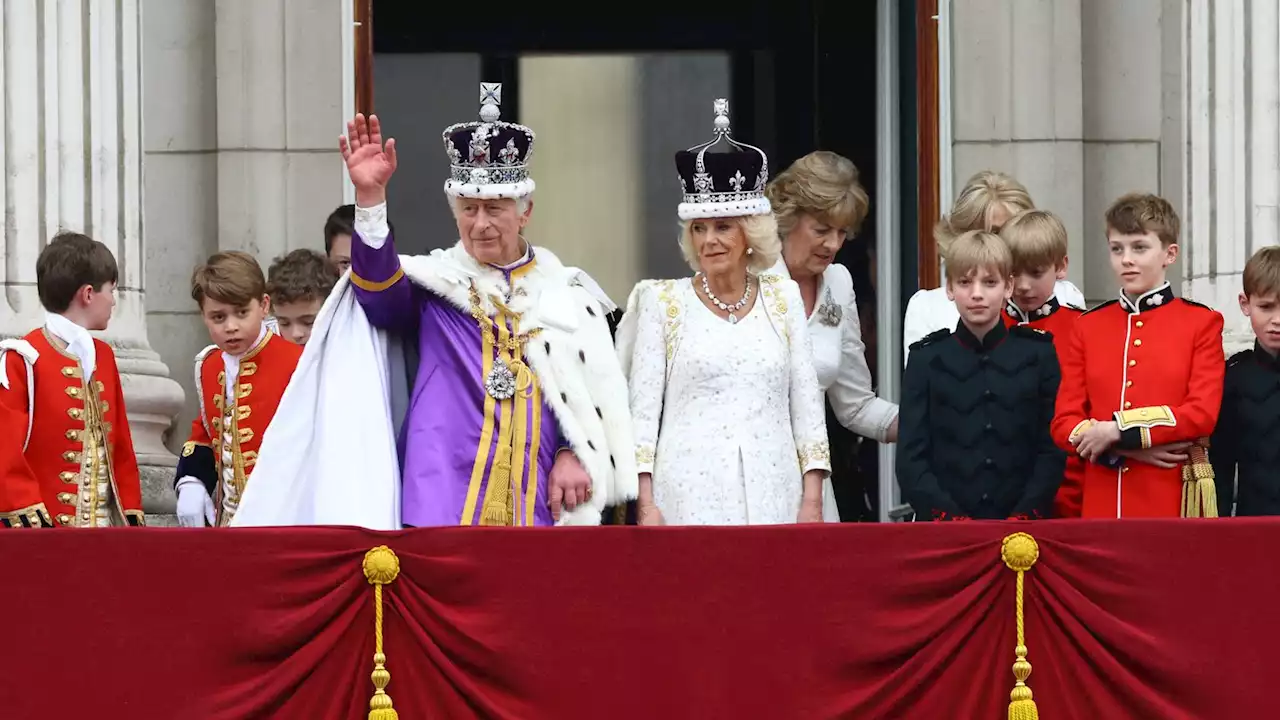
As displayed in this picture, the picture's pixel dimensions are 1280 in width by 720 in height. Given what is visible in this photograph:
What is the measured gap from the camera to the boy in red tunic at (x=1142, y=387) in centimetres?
635

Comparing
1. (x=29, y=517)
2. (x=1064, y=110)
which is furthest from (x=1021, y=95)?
(x=29, y=517)

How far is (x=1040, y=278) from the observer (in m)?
6.90

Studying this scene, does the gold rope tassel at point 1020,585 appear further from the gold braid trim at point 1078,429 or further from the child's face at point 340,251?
the child's face at point 340,251

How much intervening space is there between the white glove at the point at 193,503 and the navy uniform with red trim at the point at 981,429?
221cm

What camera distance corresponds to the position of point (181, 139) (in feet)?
30.0

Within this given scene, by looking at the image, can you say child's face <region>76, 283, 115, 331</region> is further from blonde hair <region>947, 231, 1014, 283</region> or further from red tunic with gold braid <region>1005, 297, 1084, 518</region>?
red tunic with gold braid <region>1005, 297, 1084, 518</region>

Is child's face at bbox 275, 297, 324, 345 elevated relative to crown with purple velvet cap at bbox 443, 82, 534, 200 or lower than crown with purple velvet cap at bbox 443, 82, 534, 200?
lower

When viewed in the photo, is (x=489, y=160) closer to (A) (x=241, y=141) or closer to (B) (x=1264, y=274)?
(B) (x=1264, y=274)

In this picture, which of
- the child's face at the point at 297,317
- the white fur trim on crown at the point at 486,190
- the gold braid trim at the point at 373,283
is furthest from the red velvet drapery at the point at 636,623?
the child's face at the point at 297,317

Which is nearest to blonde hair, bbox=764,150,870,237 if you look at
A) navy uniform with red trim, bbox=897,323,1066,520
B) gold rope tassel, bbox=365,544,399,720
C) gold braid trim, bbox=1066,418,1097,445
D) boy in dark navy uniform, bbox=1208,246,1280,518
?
navy uniform with red trim, bbox=897,323,1066,520

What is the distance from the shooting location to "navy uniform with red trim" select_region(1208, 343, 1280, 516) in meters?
6.28

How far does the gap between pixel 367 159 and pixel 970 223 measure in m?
2.03

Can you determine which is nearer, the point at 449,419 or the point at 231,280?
the point at 449,419

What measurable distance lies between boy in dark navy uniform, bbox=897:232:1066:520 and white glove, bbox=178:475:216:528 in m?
2.21
